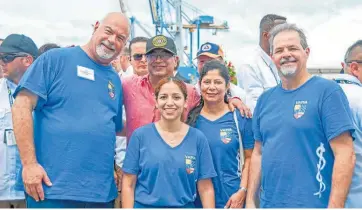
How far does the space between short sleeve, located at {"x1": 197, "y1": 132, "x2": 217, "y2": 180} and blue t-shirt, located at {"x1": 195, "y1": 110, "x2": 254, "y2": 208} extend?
0.51ft

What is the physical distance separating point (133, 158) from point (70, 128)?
20.8 inches

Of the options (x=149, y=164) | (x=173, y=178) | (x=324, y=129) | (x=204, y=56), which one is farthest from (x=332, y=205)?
(x=204, y=56)

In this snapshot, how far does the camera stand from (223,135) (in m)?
3.34

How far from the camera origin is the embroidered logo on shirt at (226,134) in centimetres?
332

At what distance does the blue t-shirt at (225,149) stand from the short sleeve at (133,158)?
1.89 feet

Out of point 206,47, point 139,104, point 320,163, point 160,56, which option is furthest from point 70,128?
point 206,47

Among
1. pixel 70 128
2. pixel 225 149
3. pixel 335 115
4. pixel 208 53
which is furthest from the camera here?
pixel 208 53

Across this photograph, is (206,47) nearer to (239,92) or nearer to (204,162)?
(239,92)

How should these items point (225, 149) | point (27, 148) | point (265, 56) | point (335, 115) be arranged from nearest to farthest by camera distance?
1. point (335, 115)
2. point (27, 148)
3. point (225, 149)
4. point (265, 56)

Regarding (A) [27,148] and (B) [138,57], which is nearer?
(A) [27,148]

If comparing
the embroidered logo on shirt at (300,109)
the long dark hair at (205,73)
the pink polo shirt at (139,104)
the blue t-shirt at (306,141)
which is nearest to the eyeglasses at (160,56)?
the pink polo shirt at (139,104)

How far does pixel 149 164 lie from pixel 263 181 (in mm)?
859

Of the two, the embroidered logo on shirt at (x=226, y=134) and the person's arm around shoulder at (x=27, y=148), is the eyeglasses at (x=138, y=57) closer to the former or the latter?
the embroidered logo on shirt at (x=226, y=134)

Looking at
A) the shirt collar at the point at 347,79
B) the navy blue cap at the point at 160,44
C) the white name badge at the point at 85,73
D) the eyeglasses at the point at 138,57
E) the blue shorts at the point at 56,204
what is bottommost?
the blue shorts at the point at 56,204
